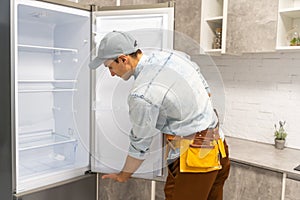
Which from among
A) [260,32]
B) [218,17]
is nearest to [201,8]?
[218,17]

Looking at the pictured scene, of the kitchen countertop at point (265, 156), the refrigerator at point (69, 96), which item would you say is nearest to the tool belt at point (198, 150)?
the refrigerator at point (69, 96)

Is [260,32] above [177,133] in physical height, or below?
above

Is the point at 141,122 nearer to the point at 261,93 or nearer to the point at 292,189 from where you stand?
the point at 292,189

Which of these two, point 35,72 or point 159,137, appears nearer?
point 159,137

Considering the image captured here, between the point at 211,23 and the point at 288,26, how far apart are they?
0.53 m

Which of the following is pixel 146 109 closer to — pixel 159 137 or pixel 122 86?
pixel 159 137

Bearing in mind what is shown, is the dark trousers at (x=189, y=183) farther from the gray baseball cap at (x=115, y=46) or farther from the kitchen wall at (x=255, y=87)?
the kitchen wall at (x=255, y=87)

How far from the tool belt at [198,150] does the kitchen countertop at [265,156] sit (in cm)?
54

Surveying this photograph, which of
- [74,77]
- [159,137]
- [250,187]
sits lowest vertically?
[250,187]

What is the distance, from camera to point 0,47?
1.61 metres

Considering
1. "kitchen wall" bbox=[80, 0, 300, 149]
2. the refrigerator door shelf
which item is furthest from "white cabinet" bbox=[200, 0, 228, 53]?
the refrigerator door shelf

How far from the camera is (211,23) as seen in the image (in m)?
2.21

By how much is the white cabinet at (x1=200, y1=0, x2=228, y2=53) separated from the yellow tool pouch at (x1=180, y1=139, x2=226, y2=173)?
98cm

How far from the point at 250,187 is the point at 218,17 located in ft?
3.82
